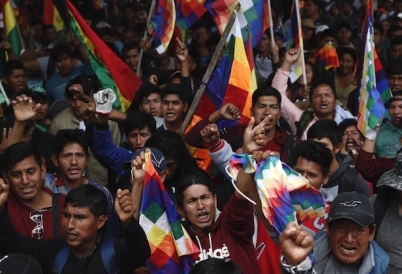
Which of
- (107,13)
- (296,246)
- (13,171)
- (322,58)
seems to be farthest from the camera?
(107,13)

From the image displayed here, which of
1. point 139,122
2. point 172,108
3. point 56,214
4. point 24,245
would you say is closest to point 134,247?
point 24,245

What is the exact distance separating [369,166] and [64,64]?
4380mm

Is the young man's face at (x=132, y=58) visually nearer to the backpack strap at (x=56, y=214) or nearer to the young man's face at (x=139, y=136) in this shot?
the young man's face at (x=139, y=136)

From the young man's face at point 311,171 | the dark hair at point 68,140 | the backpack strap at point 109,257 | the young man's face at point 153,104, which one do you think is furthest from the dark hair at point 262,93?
the backpack strap at point 109,257

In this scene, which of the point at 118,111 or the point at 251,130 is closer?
the point at 251,130

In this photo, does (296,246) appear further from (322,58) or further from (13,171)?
(322,58)

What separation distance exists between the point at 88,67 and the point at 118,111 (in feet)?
6.44

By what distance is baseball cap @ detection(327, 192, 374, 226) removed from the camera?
4.18m

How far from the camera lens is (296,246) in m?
3.49

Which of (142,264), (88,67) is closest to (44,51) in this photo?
(88,67)

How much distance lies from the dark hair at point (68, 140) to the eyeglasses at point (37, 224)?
0.86m

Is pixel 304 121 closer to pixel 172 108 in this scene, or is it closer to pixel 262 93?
pixel 262 93

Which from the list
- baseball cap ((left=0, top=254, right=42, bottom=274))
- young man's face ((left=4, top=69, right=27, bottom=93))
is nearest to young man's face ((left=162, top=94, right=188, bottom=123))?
young man's face ((left=4, top=69, right=27, bottom=93))

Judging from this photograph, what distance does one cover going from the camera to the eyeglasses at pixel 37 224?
4859 mm
